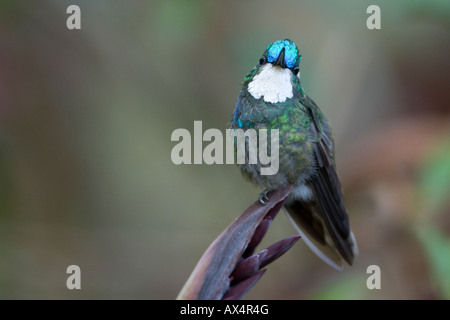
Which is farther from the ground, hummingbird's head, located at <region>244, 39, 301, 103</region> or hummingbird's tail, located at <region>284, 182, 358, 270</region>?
hummingbird's head, located at <region>244, 39, 301, 103</region>

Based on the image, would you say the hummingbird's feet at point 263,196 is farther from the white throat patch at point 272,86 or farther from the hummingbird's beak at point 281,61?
the hummingbird's beak at point 281,61

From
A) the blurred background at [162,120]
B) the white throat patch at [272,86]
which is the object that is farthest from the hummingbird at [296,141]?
the blurred background at [162,120]

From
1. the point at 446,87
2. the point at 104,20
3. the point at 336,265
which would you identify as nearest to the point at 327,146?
the point at 336,265

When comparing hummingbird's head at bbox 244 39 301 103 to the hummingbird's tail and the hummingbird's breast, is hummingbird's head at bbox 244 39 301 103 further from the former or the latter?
the hummingbird's tail

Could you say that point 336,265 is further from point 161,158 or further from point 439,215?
point 161,158

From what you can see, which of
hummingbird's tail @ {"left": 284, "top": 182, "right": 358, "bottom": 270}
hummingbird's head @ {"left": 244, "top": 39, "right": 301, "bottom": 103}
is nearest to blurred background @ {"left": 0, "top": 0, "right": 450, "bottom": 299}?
hummingbird's tail @ {"left": 284, "top": 182, "right": 358, "bottom": 270}

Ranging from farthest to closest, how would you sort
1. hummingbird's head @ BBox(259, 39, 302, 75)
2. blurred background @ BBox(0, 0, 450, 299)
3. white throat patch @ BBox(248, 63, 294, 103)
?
blurred background @ BBox(0, 0, 450, 299) < white throat patch @ BBox(248, 63, 294, 103) < hummingbird's head @ BBox(259, 39, 302, 75)

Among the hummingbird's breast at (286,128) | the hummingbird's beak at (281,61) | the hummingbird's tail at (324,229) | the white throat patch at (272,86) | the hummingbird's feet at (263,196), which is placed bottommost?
the hummingbird's tail at (324,229)
